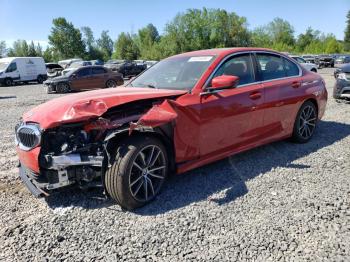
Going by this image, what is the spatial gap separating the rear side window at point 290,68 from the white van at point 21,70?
2355 centimetres

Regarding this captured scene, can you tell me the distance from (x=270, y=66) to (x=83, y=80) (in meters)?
15.2

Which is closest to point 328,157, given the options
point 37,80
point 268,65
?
point 268,65

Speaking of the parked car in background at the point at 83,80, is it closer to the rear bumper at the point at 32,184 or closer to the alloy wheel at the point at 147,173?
the rear bumper at the point at 32,184

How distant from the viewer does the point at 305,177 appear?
438cm

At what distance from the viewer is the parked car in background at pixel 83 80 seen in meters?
17.8

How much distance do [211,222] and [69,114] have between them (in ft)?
5.94

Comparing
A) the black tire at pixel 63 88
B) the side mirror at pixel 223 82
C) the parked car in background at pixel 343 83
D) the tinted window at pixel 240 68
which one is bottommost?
the black tire at pixel 63 88

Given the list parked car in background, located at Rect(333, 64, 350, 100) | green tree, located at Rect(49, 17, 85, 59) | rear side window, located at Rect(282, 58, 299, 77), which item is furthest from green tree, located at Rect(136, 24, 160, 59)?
rear side window, located at Rect(282, 58, 299, 77)

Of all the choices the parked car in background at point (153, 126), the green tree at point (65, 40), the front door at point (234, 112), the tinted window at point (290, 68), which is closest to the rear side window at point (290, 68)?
the tinted window at point (290, 68)

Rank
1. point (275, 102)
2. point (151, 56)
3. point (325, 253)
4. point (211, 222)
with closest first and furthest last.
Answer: point (325, 253) < point (211, 222) < point (275, 102) < point (151, 56)

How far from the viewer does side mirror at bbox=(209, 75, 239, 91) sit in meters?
4.07

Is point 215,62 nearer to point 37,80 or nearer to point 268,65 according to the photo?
point 268,65

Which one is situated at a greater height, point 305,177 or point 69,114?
point 69,114

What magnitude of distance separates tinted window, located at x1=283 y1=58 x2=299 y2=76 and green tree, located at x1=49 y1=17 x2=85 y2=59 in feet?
268
